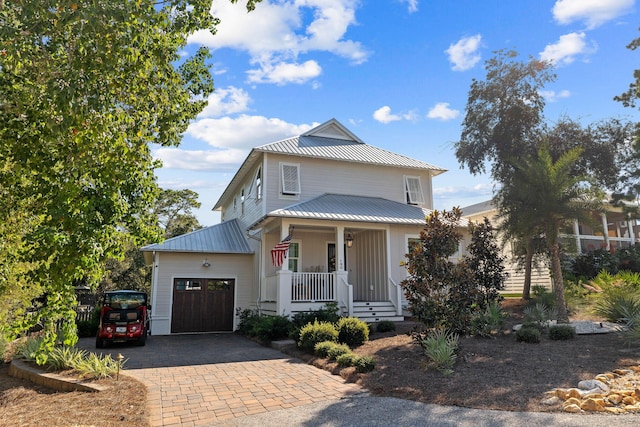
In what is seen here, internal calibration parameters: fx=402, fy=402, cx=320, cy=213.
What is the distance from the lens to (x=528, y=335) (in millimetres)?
8875

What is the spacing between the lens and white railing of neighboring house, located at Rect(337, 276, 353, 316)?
13055 millimetres

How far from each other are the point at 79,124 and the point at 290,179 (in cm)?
1150

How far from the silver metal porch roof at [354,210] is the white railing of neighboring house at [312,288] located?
2017 mm

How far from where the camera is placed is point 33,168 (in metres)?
4.49

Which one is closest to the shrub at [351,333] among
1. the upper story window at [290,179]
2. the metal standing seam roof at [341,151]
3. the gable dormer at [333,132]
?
the upper story window at [290,179]

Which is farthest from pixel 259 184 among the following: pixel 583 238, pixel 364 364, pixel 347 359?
pixel 583 238

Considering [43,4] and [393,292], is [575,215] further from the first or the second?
[43,4]

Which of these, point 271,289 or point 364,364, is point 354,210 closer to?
point 271,289

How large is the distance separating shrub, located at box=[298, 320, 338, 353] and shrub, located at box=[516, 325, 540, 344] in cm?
415

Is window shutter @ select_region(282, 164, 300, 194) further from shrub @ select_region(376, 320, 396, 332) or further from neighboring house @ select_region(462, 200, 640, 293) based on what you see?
neighboring house @ select_region(462, 200, 640, 293)

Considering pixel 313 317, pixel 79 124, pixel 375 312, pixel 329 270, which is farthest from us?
pixel 329 270

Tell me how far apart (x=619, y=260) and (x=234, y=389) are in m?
18.4

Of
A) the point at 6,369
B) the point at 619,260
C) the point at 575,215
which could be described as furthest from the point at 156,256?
the point at 619,260

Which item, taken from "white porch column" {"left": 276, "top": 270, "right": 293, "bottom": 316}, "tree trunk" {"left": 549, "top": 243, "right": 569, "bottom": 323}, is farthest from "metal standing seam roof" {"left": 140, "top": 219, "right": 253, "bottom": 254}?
"tree trunk" {"left": 549, "top": 243, "right": 569, "bottom": 323}
